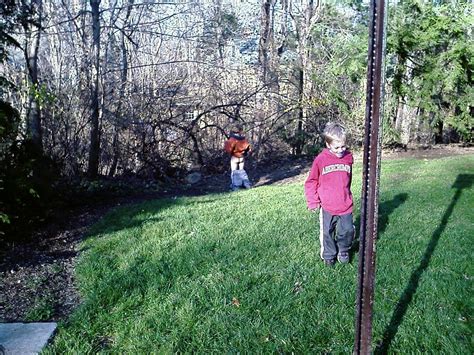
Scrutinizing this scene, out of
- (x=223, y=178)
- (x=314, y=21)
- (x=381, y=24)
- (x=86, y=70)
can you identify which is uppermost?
(x=314, y=21)

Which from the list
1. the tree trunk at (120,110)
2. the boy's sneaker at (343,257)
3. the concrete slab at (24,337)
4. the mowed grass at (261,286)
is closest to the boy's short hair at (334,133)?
the boy's sneaker at (343,257)

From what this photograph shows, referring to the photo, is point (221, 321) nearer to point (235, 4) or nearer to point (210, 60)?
point (210, 60)

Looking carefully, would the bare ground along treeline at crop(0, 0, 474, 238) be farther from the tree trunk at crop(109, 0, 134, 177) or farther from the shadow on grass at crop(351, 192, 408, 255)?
the shadow on grass at crop(351, 192, 408, 255)

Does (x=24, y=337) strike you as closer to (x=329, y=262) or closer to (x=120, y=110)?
(x=329, y=262)

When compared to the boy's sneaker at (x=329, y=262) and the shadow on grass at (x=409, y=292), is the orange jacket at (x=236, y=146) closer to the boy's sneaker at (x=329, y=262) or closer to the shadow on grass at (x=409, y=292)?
the shadow on grass at (x=409, y=292)

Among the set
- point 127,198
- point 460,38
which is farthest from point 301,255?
point 460,38

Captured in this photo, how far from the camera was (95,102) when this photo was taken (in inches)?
391

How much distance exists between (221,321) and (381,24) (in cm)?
243

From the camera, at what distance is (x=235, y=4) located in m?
15.5

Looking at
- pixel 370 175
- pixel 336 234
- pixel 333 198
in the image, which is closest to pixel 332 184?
pixel 333 198

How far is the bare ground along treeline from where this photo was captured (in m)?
10.1

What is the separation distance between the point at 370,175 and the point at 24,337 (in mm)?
2731

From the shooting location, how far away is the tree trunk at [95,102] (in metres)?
9.65

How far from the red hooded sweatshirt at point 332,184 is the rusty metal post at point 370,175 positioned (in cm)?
236
